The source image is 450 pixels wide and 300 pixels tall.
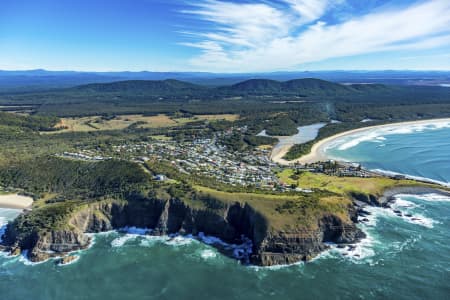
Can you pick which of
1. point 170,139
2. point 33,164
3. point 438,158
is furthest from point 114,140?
point 438,158

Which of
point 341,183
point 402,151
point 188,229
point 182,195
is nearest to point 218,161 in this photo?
point 182,195

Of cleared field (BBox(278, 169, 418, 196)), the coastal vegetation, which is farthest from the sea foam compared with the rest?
cleared field (BBox(278, 169, 418, 196))

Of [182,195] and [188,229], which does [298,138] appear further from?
[188,229]

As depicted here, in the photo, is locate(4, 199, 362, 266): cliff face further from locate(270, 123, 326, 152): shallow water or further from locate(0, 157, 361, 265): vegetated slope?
locate(270, 123, 326, 152): shallow water

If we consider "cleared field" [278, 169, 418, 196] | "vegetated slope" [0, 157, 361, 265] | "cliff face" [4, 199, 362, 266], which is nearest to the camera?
"cliff face" [4, 199, 362, 266]

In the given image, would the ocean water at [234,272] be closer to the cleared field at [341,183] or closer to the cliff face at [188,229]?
the cliff face at [188,229]
